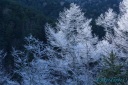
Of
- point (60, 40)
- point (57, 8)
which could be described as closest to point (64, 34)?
point (60, 40)

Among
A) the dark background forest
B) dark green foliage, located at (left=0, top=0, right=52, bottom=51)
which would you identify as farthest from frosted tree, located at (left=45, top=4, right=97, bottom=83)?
dark green foliage, located at (left=0, top=0, right=52, bottom=51)

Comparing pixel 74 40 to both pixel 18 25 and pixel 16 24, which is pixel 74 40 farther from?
pixel 16 24

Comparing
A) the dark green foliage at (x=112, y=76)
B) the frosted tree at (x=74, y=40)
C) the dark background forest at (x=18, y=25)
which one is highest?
the dark background forest at (x=18, y=25)

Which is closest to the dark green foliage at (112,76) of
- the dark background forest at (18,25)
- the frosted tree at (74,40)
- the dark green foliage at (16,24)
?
the frosted tree at (74,40)

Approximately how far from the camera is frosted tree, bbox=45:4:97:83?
56.4 ft

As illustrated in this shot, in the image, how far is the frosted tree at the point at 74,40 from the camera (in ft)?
56.4

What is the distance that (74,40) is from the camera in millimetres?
19078

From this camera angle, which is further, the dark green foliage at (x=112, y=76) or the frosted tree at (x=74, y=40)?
the frosted tree at (x=74, y=40)

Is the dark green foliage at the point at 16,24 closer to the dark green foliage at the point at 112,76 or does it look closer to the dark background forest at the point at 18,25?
the dark background forest at the point at 18,25

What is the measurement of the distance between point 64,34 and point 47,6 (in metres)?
40.8

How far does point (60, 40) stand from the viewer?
→ 59.8 ft

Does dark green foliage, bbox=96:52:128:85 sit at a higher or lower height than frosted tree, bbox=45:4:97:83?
lower

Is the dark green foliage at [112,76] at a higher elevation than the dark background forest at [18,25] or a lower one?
lower

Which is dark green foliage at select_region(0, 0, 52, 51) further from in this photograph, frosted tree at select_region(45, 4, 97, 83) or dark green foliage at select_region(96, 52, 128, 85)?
dark green foliage at select_region(96, 52, 128, 85)
